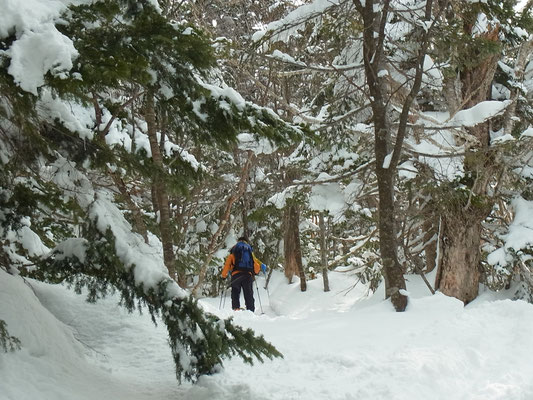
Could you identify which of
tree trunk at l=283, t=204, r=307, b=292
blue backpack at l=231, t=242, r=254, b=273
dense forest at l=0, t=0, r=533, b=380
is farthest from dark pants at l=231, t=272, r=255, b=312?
tree trunk at l=283, t=204, r=307, b=292

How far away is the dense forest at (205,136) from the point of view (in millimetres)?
3602

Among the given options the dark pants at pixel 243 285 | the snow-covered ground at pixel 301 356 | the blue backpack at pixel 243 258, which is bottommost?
the snow-covered ground at pixel 301 356

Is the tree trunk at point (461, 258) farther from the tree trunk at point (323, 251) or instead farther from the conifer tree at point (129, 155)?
the tree trunk at point (323, 251)

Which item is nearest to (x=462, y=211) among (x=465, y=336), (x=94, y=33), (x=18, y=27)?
(x=465, y=336)

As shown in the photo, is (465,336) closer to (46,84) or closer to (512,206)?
(512,206)

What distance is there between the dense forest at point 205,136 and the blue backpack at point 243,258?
0.98 meters

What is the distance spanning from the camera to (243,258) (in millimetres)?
11273

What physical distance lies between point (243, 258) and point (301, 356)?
626 cm

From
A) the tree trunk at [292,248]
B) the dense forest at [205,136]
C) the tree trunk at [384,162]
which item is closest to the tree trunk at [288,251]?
the tree trunk at [292,248]

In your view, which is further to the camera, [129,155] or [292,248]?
[292,248]

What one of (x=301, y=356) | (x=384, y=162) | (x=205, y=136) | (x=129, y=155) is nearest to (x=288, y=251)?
(x=384, y=162)

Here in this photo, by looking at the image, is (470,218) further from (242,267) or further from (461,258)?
(242,267)

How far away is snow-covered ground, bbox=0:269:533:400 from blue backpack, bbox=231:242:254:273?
394 centimetres

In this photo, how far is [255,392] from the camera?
4.23 m
